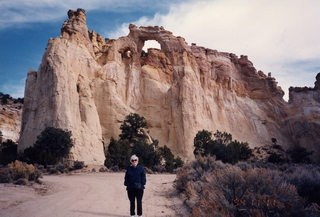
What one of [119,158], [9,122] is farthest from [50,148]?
[9,122]

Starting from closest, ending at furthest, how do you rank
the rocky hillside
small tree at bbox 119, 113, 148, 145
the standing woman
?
the standing woman → small tree at bbox 119, 113, 148, 145 → the rocky hillside

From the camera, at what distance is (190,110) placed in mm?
41000

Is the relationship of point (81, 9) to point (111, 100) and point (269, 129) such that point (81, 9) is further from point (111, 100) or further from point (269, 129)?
point (269, 129)

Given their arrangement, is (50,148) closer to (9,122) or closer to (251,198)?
(251,198)

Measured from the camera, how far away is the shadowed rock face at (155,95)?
31203 mm

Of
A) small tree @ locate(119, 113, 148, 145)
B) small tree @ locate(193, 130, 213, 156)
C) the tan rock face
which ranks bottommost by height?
small tree @ locate(193, 130, 213, 156)

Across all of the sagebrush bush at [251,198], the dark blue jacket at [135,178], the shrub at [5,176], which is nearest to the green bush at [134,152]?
the shrub at [5,176]

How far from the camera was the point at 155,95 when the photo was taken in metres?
44.7

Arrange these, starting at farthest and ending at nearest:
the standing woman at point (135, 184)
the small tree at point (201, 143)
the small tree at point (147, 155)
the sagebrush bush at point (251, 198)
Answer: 1. the small tree at point (201, 143)
2. the small tree at point (147, 155)
3. the standing woman at point (135, 184)
4. the sagebrush bush at point (251, 198)

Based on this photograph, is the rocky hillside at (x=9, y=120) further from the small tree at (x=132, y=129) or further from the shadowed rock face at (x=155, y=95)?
the small tree at (x=132, y=129)

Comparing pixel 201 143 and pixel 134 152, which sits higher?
pixel 201 143

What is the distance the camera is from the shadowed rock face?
102 feet

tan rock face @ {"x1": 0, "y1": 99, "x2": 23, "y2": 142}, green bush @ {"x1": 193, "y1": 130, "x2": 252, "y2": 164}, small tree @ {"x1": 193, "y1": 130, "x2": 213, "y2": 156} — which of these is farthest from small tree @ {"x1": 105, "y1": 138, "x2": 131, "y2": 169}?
tan rock face @ {"x1": 0, "y1": 99, "x2": 23, "y2": 142}

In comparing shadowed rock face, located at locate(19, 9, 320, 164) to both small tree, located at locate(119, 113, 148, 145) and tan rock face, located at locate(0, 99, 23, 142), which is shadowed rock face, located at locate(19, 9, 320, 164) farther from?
tan rock face, located at locate(0, 99, 23, 142)
